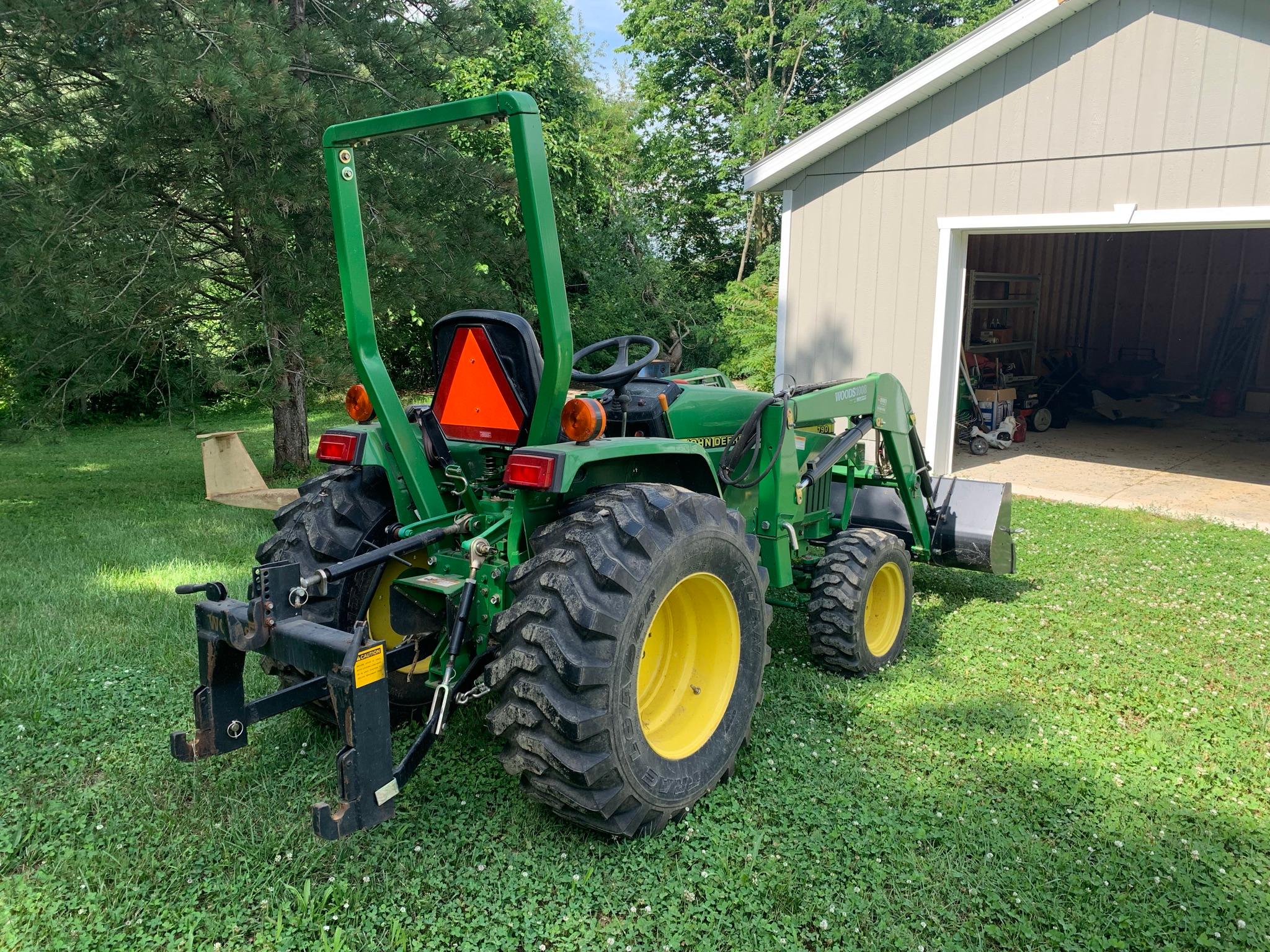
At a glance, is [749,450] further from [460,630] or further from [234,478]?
[234,478]

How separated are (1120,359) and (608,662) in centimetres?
1530

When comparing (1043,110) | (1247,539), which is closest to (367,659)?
(1247,539)

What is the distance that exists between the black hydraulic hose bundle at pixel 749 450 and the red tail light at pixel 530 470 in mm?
1325

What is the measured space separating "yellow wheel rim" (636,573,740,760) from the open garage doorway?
6.33m

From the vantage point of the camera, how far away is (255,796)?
2.97 meters

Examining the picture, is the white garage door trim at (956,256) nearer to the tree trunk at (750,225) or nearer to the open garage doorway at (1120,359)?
the open garage doorway at (1120,359)

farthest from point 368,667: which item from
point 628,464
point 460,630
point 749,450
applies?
point 749,450

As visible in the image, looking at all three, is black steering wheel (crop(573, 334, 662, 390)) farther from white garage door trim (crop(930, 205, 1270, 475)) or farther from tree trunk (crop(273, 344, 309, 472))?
tree trunk (crop(273, 344, 309, 472))

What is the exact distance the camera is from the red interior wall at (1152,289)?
48.4ft

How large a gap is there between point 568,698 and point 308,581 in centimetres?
84

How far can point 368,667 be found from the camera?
2369 mm

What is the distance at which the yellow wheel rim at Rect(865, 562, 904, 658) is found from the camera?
14.1 feet

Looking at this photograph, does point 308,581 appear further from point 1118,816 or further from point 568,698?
point 1118,816

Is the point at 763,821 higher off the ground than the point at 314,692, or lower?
lower
